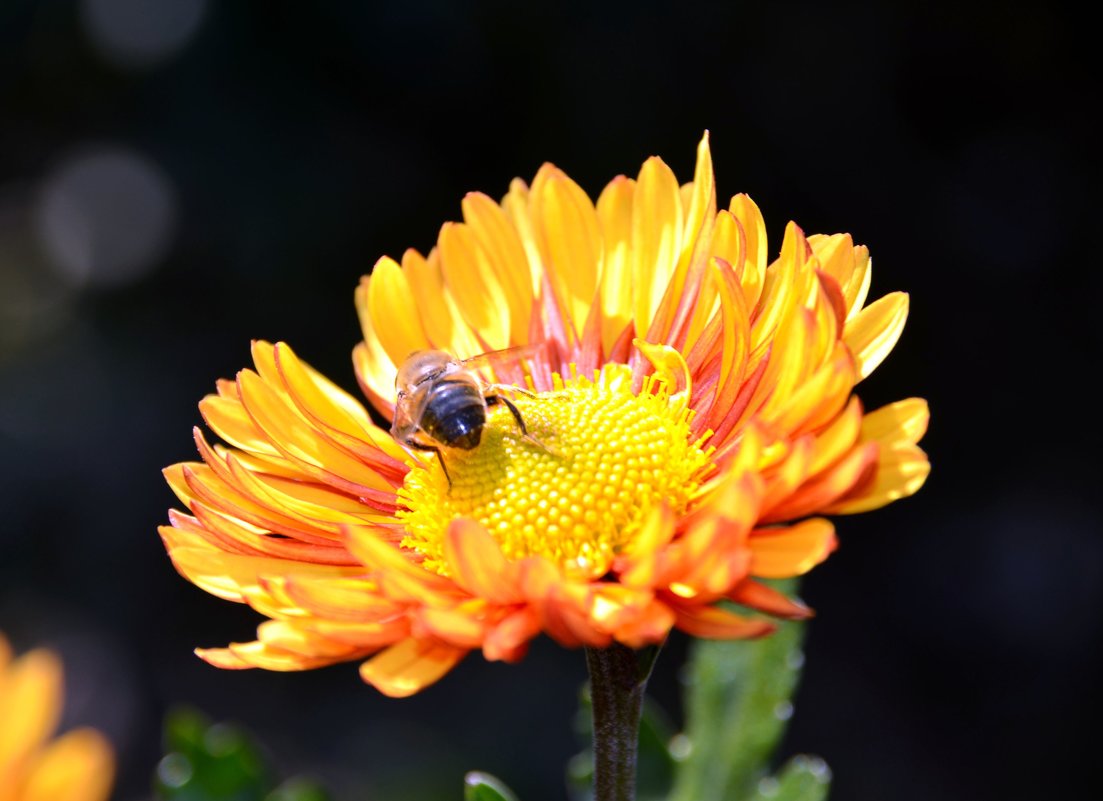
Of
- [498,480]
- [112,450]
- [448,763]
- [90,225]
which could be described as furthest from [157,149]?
[498,480]

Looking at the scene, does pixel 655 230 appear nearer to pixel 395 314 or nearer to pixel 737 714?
pixel 395 314

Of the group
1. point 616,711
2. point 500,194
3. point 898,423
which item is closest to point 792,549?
point 898,423

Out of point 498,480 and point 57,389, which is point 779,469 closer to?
point 498,480

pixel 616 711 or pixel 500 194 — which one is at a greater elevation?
pixel 500 194

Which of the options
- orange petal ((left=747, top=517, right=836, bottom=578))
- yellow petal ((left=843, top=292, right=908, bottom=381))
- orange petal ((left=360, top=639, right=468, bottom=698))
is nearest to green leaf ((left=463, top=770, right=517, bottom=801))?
orange petal ((left=360, top=639, right=468, bottom=698))

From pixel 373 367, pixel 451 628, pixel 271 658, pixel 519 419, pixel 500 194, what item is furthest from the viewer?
pixel 500 194

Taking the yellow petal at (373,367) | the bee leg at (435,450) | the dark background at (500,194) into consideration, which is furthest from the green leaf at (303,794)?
the dark background at (500,194)

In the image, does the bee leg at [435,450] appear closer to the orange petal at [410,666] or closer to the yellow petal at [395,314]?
the yellow petal at [395,314]

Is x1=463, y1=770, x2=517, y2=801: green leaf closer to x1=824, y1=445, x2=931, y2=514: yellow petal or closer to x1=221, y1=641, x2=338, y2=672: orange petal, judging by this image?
x1=221, y1=641, x2=338, y2=672: orange petal
